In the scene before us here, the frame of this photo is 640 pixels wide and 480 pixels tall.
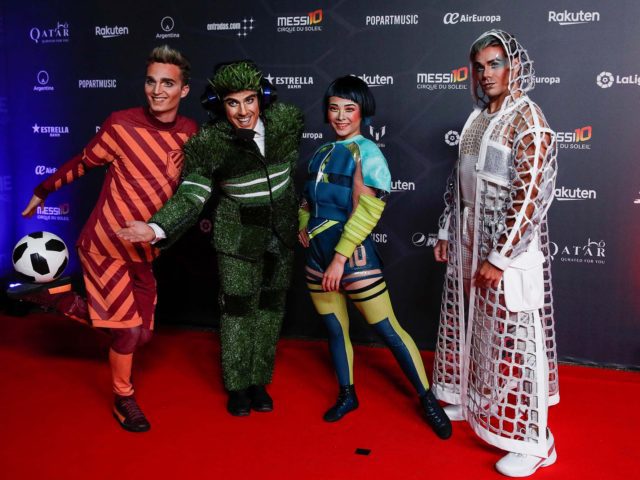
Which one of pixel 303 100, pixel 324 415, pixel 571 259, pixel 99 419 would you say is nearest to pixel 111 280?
pixel 99 419

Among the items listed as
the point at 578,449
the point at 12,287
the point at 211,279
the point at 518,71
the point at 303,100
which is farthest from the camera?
the point at 211,279

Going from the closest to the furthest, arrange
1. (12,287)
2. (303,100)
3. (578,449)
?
(578,449)
(12,287)
(303,100)

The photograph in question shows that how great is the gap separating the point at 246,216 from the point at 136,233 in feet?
1.61

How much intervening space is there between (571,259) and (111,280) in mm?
2424

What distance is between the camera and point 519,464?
2.26 m

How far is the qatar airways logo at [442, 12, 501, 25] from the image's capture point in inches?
130

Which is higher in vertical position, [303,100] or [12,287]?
[303,100]

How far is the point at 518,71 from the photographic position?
2.26m

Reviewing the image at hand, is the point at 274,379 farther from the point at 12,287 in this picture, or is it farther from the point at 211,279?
the point at 12,287

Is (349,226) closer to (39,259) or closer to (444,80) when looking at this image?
(444,80)

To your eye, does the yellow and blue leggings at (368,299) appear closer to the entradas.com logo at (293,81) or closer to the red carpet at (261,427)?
the red carpet at (261,427)

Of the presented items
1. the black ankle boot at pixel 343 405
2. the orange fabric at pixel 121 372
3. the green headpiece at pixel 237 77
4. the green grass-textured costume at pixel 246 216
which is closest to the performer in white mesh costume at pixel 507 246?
the black ankle boot at pixel 343 405

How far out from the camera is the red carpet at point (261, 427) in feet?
7.62

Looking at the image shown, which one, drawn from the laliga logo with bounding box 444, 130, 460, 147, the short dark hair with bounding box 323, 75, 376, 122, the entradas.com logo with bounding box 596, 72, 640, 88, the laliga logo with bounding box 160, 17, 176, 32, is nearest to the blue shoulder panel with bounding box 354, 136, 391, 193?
the short dark hair with bounding box 323, 75, 376, 122
